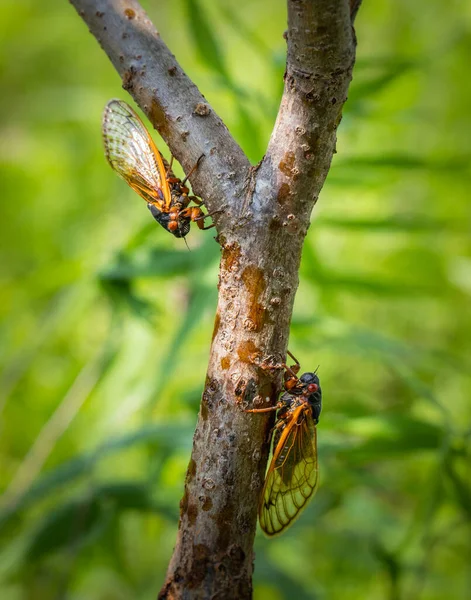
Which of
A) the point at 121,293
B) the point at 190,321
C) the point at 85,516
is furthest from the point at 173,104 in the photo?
the point at 85,516

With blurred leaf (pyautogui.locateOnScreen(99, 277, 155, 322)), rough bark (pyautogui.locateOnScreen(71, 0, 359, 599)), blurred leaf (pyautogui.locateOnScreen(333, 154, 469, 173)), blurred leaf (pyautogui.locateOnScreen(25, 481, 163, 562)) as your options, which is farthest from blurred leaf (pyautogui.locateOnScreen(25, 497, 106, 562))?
blurred leaf (pyautogui.locateOnScreen(333, 154, 469, 173))

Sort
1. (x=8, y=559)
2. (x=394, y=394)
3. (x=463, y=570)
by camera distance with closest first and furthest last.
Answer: (x=8, y=559) < (x=463, y=570) < (x=394, y=394)

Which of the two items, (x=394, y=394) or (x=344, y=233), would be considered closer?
(x=344, y=233)

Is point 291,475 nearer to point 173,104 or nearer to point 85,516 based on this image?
point 173,104

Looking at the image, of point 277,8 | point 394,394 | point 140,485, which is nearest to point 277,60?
point 140,485

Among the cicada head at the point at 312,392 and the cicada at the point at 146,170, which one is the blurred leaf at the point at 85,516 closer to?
the cicada head at the point at 312,392

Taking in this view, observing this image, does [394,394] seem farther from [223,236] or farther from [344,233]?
[223,236]

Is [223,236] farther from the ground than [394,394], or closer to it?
closer to it
